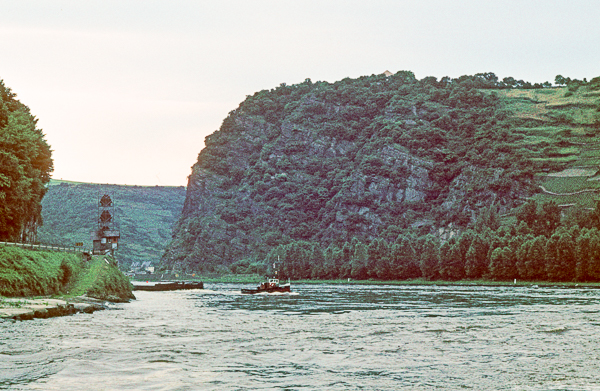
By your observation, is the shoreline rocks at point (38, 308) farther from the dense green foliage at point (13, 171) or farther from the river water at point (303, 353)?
the dense green foliage at point (13, 171)

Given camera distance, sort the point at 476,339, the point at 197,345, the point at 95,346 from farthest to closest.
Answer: the point at 476,339, the point at 197,345, the point at 95,346

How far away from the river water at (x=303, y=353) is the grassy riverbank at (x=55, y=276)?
1044cm

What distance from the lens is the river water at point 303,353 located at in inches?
1236

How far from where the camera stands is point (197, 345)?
44.7 meters

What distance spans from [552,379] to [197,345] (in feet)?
75.3

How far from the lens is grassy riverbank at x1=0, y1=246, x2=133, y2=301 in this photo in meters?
68.0

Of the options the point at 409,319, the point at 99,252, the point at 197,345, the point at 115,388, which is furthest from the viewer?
the point at 99,252

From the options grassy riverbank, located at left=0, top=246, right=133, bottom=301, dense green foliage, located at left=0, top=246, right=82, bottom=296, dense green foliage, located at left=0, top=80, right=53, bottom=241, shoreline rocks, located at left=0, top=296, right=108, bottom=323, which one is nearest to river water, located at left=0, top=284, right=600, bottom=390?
shoreline rocks, located at left=0, top=296, right=108, bottom=323

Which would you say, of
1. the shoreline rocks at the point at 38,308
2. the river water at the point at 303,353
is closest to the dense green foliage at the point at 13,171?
the shoreline rocks at the point at 38,308

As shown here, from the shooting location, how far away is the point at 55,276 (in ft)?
254

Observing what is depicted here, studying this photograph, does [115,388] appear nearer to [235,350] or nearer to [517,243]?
[235,350]

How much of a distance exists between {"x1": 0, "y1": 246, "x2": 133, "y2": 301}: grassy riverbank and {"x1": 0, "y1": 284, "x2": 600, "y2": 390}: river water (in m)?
10.4

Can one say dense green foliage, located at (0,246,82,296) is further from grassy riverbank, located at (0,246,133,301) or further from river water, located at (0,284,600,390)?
river water, located at (0,284,600,390)

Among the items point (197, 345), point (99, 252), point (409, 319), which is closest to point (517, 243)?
point (99, 252)
